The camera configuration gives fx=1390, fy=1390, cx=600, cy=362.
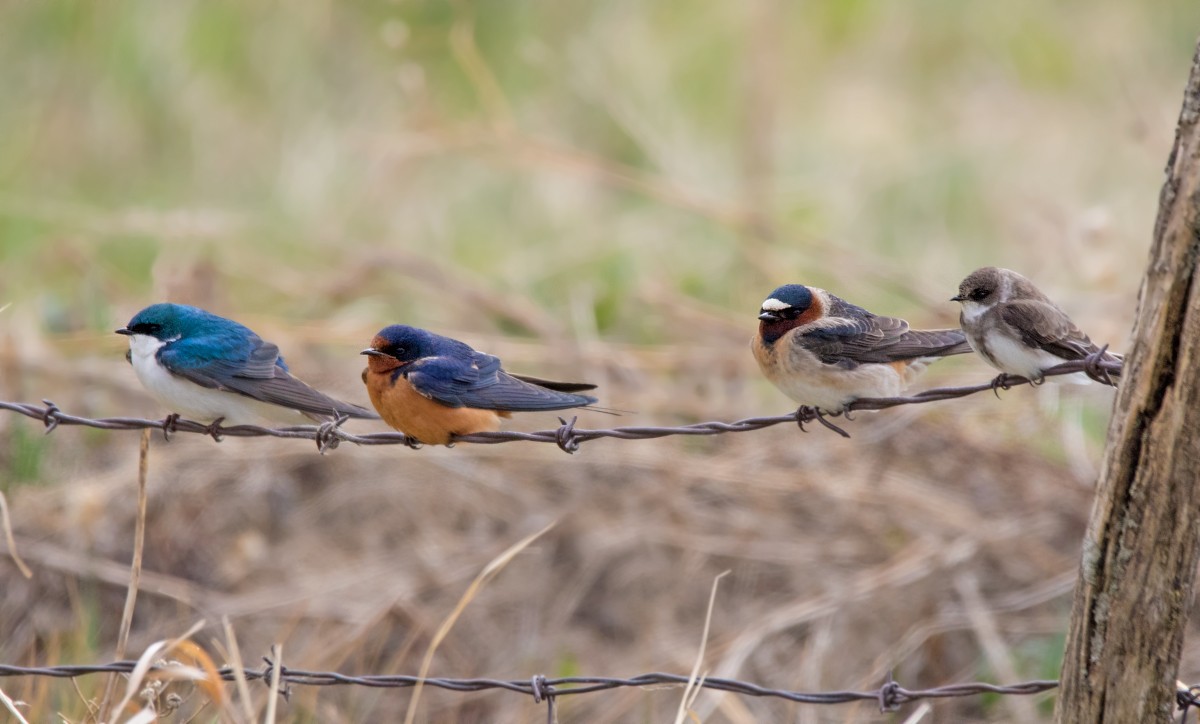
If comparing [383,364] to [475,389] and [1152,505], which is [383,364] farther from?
[1152,505]

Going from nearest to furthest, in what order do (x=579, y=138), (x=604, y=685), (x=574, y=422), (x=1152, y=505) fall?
(x=1152, y=505) → (x=604, y=685) → (x=574, y=422) → (x=579, y=138)

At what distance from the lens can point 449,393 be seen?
4.16 m

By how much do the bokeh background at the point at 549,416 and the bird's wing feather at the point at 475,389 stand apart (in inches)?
60.3

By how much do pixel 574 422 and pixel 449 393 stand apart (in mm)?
630

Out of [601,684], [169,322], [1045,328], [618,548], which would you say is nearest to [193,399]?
[169,322]

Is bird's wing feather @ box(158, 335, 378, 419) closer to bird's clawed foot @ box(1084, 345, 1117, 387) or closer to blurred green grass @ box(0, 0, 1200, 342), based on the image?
bird's clawed foot @ box(1084, 345, 1117, 387)

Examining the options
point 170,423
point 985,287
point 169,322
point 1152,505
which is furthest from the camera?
point 169,322

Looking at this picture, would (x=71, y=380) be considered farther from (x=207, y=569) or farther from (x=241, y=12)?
(x=241, y=12)

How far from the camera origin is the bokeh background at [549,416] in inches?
258

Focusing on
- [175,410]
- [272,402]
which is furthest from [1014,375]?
[175,410]

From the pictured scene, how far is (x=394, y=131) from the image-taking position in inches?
448

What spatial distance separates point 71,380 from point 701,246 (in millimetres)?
4744

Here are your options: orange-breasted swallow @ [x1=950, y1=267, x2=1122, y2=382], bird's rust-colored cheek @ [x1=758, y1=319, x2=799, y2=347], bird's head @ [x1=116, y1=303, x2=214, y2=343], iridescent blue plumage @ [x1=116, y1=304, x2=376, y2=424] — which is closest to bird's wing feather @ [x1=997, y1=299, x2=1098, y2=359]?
orange-breasted swallow @ [x1=950, y1=267, x2=1122, y2=382]

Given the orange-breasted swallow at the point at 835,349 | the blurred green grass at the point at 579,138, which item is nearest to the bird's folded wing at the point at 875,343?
the orange-breasted swallow at the point at 835,349
